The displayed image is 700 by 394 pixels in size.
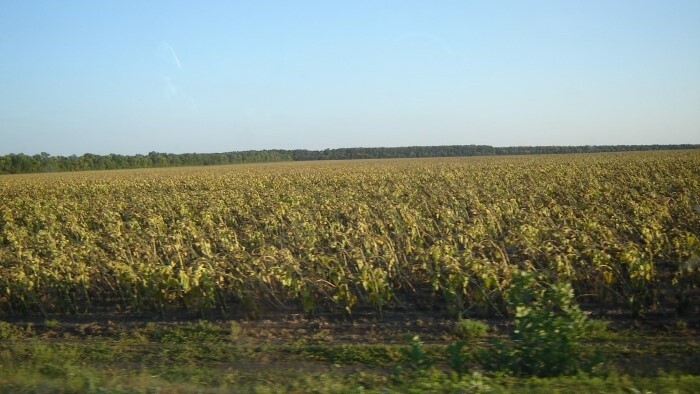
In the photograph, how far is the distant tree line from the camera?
8206cm

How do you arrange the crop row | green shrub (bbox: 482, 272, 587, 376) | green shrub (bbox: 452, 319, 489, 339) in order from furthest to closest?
1. the crop row
2. green shrub (bbox: 452, 319, 489, 339)
3. green shrub (bbox: 482, 272, 587, 376)

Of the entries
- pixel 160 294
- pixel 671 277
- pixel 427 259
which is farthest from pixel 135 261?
pixel 671 277

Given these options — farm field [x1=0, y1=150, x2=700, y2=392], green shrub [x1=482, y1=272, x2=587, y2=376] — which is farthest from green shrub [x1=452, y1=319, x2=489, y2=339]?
green shrub [x1=482, y1=272, x2=587, y2=376]

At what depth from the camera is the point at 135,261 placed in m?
11.6

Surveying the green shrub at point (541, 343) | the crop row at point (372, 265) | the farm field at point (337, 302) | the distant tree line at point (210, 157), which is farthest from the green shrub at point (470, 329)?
the distant tree line at point (210, 157)

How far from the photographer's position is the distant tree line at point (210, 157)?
269 ft

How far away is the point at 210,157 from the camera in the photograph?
344 feet

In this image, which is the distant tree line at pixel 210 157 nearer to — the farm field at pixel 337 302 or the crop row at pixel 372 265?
the crop row at pixel 372 265

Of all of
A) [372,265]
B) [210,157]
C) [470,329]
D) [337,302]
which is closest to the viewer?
[470,329]

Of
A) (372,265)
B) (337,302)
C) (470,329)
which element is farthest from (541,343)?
(372,265)

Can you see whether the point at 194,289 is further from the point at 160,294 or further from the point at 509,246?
the point at 509,246

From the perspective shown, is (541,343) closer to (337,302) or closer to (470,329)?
(470,329)

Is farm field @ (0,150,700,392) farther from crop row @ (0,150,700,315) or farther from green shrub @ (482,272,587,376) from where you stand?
green shrub @ (482,272,587,376)

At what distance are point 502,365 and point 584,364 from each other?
89 cm
